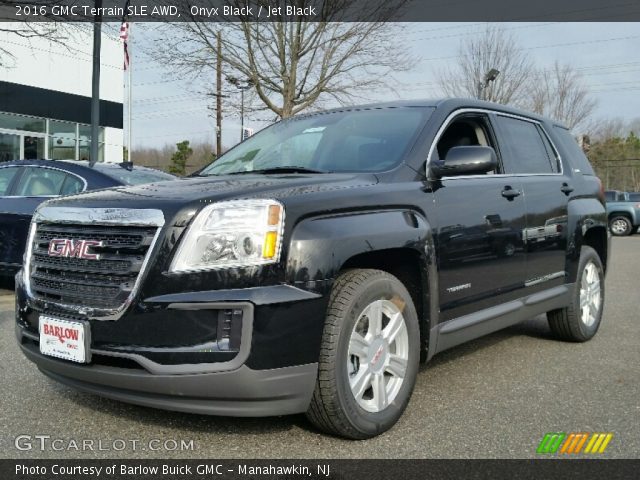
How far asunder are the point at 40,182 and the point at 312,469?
17.6ft

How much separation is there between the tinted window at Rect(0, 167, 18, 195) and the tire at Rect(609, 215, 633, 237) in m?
22.9

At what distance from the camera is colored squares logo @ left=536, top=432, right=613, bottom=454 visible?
2949 mm

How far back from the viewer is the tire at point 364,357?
111 inches

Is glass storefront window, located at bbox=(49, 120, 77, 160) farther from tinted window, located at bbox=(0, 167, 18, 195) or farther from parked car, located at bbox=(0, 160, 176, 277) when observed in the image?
parked car, located at bbox=(0, 160, 176, 277)

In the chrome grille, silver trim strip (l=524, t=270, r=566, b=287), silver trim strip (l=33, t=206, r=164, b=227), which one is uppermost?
silver trim strip (l=33, t=206, r=164, b=227)

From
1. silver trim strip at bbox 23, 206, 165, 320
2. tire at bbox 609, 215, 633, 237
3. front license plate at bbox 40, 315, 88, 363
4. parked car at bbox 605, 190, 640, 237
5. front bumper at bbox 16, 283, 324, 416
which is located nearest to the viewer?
front bumper at bbox 16, 283, 324, 416

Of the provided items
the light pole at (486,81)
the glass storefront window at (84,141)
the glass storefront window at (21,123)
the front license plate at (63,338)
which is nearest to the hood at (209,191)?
the front license plate at (63,338)

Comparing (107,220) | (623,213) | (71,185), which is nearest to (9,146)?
(71,185)

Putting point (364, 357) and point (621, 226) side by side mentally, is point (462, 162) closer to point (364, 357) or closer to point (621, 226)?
point (364, 357)

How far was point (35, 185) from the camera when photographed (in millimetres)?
6875

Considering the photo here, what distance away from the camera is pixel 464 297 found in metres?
3.70

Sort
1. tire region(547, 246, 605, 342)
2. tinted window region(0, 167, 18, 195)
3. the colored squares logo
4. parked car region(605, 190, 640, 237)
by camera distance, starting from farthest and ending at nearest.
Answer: parked car region(605, 190, 640, 237) < tinted window region(0, 167, 18, 195) < tire region(547, 246, 605, 342) < the colored squares logo

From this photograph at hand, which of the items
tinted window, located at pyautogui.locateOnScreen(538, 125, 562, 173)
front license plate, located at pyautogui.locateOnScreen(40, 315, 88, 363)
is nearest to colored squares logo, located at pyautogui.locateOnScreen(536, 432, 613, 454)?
front license plate, located at pyautogui.locateOnScreen(40, 315, 88, 363)

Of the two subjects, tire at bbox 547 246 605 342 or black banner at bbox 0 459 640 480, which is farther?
tire at bbox 547 246 605 342
